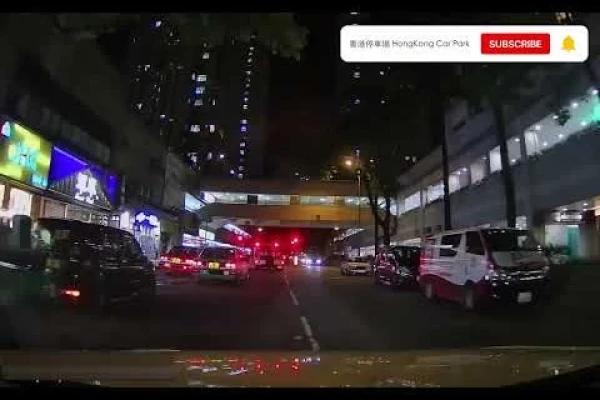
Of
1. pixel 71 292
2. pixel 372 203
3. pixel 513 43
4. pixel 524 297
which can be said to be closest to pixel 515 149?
pixel 372 203

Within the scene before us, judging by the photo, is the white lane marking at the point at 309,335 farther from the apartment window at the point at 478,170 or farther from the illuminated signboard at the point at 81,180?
the apartment window at the point at 478,170

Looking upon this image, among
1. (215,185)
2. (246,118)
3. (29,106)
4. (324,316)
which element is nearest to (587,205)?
(324,316)

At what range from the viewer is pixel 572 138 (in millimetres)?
30141

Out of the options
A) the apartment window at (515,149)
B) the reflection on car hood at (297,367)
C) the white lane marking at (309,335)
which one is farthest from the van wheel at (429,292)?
the apartment window at (515,149)

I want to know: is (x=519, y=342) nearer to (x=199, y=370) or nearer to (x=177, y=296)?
(x=199, y=370)

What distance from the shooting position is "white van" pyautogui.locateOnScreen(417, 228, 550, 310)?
55.2 ft

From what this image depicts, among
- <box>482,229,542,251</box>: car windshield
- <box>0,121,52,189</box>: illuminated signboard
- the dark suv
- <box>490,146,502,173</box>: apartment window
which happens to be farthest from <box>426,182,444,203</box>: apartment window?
the dark suv

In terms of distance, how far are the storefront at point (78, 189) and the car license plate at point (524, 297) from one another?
667 inches

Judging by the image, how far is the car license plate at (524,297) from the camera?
55.2 ft

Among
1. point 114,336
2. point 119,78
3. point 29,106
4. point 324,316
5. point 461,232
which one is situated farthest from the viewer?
point 119,78

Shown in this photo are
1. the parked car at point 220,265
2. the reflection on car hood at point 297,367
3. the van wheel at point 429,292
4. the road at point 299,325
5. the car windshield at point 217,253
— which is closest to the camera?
the reflection on car hood at point 297,367

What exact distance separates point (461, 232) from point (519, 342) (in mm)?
7231

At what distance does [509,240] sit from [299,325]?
6.35 meters

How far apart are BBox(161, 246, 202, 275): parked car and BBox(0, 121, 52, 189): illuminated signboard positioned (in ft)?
23.8
